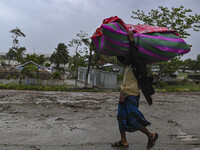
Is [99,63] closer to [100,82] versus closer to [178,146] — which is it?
[100,82]

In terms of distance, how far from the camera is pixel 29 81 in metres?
14.7

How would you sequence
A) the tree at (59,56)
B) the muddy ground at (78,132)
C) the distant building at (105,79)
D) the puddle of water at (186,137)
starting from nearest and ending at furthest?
the muddy ground at (78,132)
the puddle of water at (186,137)
the distant building at (105,79)
the tree at (59,56)

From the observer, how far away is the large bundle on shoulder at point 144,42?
2.63 metres

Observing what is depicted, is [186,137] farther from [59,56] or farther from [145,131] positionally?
[59,56]

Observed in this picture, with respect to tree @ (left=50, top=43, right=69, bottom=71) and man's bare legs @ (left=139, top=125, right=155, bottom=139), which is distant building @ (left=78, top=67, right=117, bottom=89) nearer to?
man's bare legs @ (left=139, top=125, right=155, bottom=139)

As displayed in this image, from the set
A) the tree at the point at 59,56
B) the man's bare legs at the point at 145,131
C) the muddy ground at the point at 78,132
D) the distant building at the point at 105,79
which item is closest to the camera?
the man's bare legs at the point at 145,131

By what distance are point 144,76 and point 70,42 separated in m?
12.3

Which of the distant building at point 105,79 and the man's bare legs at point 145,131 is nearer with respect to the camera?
the man's bare legs at point 145,131

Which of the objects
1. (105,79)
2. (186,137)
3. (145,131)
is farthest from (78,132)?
(105,79)

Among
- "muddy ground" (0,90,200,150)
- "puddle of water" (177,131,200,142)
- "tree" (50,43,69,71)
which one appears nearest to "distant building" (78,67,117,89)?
"muddy ground" (0,90,200,150)

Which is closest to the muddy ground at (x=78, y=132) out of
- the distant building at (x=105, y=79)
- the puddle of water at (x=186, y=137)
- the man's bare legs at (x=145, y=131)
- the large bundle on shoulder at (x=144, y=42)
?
the puddle of water at (x=186, y=137)

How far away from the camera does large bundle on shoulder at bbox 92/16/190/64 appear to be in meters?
2.63

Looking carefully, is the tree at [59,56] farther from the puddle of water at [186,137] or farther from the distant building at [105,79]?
the puddle of water at [186,137]

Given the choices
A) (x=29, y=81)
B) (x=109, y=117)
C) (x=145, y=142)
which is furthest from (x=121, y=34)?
(x=29, y=81)
